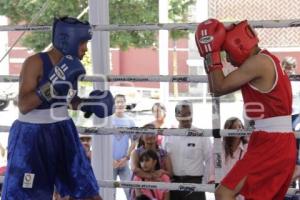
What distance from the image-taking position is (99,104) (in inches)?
82.7

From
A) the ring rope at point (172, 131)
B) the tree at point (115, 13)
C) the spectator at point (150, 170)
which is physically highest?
the tree at point (115, 13)

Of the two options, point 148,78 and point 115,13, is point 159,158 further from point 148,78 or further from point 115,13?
point 115,13

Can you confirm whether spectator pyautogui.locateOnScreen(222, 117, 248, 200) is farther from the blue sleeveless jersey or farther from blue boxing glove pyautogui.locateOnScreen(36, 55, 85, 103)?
blue boxing glove pyautogui.locateOnScreen(36, 55, 85, 103)

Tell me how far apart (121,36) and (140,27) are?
13.3 feet

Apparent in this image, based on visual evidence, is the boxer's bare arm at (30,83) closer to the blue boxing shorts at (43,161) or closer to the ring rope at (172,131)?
the blue boxing shorts at (43,161)

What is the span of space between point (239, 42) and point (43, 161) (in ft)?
2.80

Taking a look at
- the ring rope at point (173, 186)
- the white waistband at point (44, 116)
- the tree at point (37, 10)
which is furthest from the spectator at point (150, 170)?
the tree at point (37, 10)

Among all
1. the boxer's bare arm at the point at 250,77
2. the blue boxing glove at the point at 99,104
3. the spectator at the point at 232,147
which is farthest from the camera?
the spectator at the point at 232,147

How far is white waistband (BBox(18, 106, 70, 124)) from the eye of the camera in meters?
2.00

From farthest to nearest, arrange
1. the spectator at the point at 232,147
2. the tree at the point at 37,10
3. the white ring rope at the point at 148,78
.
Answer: the tree at the point at 37,10
the spectator at the point at 232,147
the white ring rope at the point at 148,78

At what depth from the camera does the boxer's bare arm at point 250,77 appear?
179 centimetres

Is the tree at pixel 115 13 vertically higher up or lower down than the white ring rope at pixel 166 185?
higher up

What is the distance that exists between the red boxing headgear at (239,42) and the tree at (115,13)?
4089 millimetres

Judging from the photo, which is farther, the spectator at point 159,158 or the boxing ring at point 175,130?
the spectator at point 159,158
